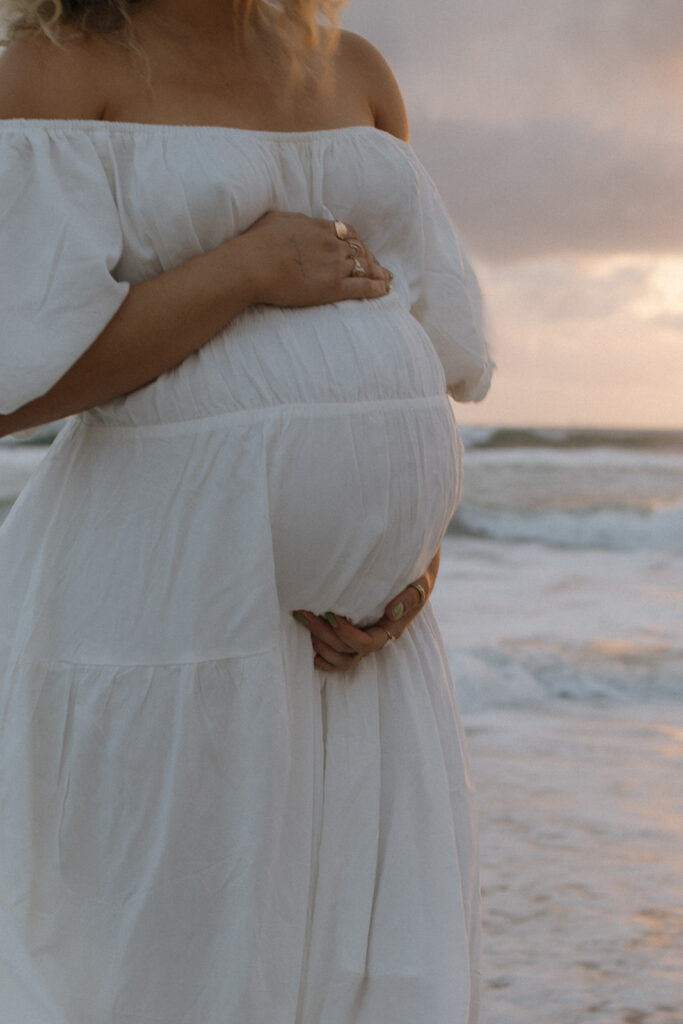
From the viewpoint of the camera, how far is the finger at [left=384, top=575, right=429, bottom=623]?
117 cm

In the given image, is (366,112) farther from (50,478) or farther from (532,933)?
(532,933)

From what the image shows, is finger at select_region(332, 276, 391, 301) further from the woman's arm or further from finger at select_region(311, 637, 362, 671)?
finger at select_region(311, 637, 362, 671)

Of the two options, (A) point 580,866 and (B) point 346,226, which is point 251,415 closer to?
(B) point 346,226

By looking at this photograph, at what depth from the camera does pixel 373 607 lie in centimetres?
115

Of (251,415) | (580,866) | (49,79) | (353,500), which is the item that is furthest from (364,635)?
(580,866)

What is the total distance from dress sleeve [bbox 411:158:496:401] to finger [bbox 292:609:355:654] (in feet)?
1.26

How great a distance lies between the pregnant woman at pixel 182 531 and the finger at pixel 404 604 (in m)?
0.04

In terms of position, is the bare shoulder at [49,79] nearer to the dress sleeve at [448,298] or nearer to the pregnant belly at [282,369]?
the pregnant belly at [282,369]

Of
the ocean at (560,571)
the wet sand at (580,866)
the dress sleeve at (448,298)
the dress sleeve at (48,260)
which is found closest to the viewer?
the dress sleeve at (48,260)

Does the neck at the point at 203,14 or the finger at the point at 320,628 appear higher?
the neck at the point at 203,14

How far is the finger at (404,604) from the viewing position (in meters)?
1.17

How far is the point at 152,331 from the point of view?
100cm

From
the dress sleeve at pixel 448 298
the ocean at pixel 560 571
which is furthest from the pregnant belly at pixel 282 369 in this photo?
the ocean at pixel 560 571

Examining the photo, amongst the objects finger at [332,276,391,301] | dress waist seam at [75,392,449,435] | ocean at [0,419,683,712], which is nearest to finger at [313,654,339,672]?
dress waist seam at [75,392,449,435]
